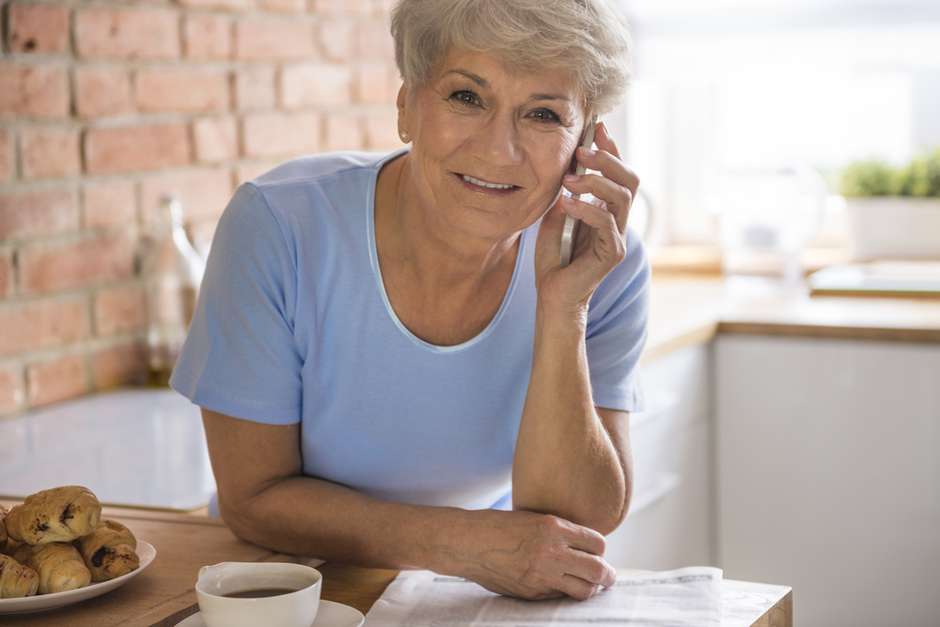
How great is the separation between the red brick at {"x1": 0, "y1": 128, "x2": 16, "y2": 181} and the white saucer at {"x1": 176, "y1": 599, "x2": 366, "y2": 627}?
1.03 meters

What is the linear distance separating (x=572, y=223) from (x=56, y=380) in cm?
100

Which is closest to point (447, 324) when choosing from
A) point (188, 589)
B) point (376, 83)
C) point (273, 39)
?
point (188, 589)

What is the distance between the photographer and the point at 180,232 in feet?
7.35

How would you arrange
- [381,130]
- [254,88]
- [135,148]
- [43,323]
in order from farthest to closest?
[381,130], [254,88], [135,148], [43,323]

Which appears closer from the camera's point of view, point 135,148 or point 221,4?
point 135,148

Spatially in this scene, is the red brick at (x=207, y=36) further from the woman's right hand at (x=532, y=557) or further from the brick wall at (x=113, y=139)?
the woman's right hand at (x=532, y=557)

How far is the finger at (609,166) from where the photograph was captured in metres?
1.45

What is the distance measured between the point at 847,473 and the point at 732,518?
0.85 feet

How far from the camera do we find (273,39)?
249 cm

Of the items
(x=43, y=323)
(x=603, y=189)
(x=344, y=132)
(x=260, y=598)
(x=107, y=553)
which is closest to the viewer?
(x=260, y=598)

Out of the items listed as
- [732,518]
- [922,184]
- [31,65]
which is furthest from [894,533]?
[31,65]

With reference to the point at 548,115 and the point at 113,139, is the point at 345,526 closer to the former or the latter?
the point at 548,115

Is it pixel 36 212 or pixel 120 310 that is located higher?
pixel 36 212

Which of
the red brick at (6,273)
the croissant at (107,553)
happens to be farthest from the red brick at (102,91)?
the croissant at (107,553)
